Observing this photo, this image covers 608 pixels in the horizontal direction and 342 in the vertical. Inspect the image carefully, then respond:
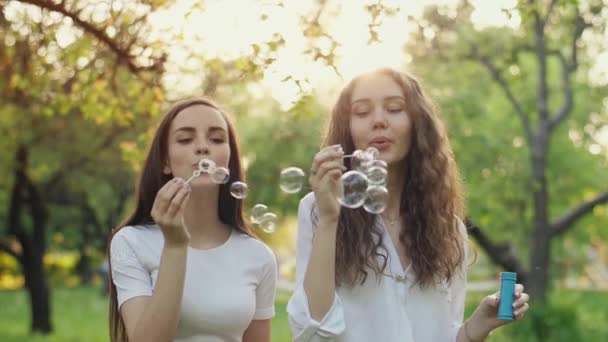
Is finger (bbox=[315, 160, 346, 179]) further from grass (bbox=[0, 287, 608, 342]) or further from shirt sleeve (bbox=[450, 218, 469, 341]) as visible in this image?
grass (bbox=[0, 287, 608, 342])

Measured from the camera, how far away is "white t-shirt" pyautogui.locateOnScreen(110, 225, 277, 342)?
11.3 ft

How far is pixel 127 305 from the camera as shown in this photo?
133 inches

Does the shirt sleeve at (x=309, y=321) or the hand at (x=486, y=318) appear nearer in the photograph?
the shirt sleeve at (x=309, y=321)

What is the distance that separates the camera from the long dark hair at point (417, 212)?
3.25m

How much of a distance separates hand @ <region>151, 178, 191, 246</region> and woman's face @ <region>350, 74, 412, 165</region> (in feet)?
2.03

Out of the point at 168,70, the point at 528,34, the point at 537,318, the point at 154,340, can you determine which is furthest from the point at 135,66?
the point at 528,34

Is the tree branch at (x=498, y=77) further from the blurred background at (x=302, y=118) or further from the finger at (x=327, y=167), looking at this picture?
the finger at (x=327, y=167)

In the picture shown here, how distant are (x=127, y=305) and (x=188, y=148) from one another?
619 millimetres

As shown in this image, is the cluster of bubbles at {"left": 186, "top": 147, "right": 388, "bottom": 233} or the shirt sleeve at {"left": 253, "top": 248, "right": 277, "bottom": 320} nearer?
the cluster of bubbles at {"left": 186, "top": 147, "right": 388, "bottom": 233}

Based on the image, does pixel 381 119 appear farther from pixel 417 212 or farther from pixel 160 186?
pixel 160 186

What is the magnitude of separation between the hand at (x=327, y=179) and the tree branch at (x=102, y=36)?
10.5ft

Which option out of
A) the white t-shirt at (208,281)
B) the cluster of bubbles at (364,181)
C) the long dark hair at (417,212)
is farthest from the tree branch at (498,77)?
the cluster of bubbles at (364,181)

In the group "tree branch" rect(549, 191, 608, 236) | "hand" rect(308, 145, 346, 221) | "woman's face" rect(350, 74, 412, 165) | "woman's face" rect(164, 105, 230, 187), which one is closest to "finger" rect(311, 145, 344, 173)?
"hand" rect(308, 145, 346, 221)

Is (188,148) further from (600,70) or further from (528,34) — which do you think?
(600,70)
